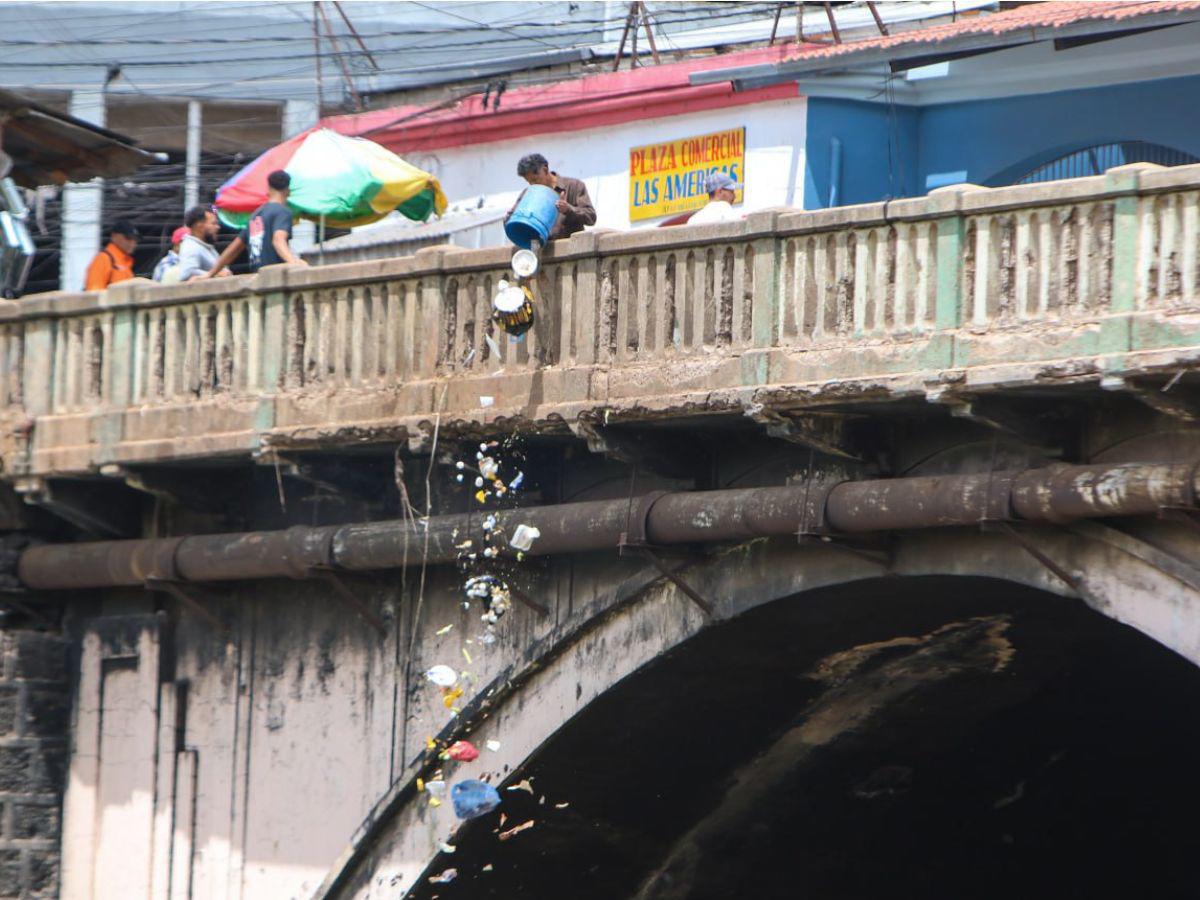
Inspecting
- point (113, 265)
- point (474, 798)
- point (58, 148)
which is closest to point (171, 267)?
point (113, 265)

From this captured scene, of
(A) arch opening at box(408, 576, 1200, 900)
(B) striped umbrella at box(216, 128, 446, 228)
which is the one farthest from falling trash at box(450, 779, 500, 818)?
(B) striped umbrella at box(216, 128, 446, 228)

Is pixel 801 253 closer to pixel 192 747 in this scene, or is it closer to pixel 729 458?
pixel 729 458

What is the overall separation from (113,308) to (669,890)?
641cm

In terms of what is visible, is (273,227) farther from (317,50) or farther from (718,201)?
(317,50)

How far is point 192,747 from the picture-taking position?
19.2 m

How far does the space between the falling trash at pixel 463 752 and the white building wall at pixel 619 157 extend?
5.01 m

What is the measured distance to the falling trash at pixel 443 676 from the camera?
17.4 metres

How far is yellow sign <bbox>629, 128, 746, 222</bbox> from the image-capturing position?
2027 centimetres

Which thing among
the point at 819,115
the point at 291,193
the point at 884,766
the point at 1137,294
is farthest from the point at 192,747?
the point at 1137,294

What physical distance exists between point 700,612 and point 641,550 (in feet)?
2.10

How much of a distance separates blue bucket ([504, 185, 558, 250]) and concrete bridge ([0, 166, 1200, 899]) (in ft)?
0.89

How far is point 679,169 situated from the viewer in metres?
20.7

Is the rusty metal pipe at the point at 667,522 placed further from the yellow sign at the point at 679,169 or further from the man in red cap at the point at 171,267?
the yellow sign at the point at 679,169

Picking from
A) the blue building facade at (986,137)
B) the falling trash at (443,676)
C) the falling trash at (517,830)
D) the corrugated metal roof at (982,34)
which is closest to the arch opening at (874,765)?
the falling trash at (517,830)
